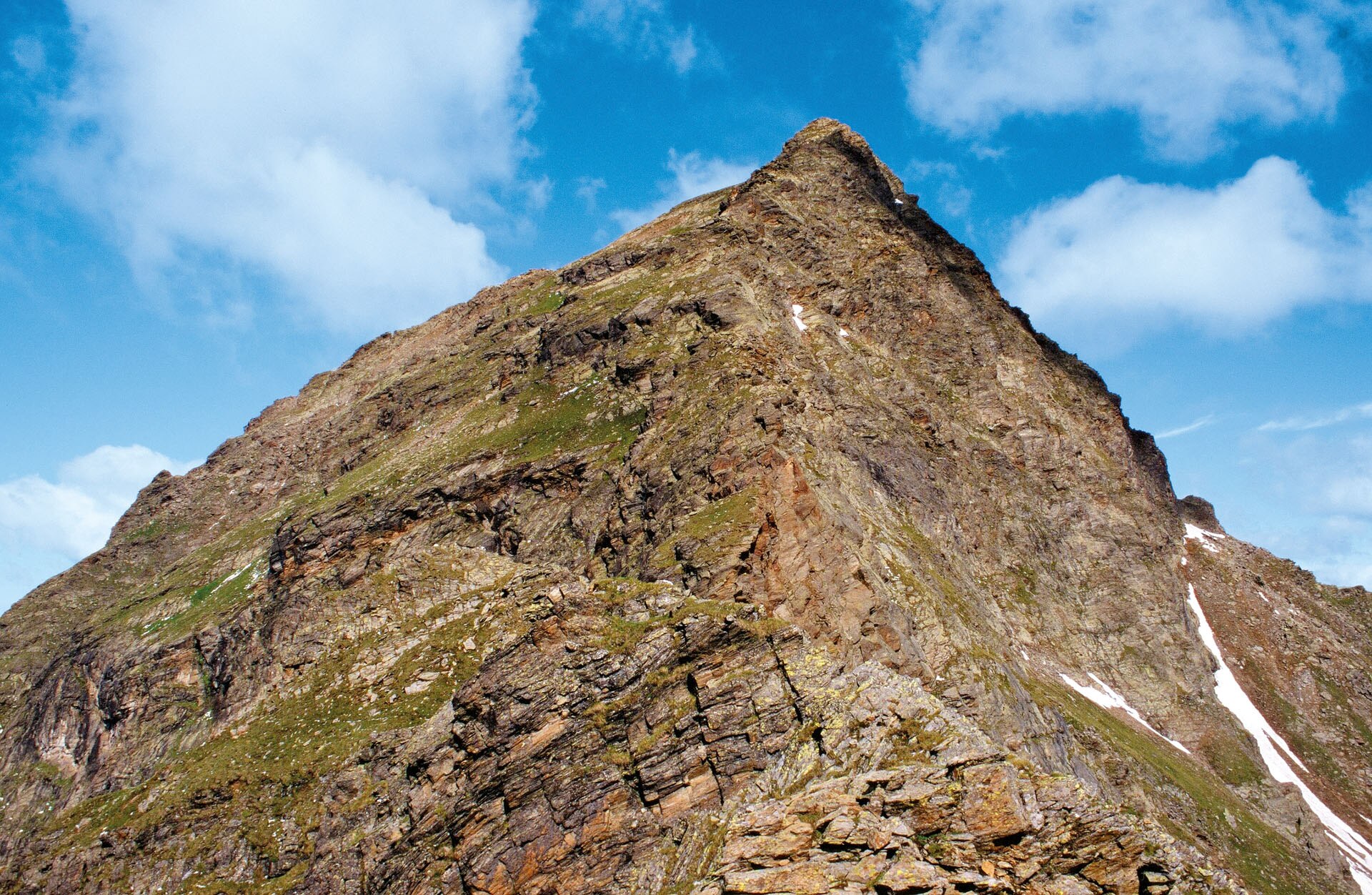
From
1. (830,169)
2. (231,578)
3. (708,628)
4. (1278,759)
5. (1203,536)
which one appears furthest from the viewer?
(1203,536)

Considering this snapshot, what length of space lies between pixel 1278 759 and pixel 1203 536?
3472cm

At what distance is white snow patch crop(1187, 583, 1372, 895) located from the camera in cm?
5634

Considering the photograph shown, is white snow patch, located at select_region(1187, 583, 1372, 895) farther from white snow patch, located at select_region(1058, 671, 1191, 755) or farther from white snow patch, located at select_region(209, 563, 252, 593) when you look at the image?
white snow patch, located at select_region(209, 563, 252, 593)

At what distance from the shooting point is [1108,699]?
57.2 meters

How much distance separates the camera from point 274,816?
101 feet

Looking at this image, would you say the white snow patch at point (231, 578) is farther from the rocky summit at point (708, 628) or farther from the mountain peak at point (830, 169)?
the mountain peak at point (830, 169)

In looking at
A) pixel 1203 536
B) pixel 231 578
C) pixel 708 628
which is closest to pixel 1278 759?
pixel 1203 536

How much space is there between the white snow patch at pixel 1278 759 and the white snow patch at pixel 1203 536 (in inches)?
683

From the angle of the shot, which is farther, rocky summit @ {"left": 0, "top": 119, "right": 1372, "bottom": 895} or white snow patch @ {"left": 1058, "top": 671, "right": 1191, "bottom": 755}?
white snow patch @ {"left": 1058, "top": 671, "right": 1191, "bottom": 755}

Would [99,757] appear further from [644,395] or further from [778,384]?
[778,384]

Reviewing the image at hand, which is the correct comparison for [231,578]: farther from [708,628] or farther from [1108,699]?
[1108,699]

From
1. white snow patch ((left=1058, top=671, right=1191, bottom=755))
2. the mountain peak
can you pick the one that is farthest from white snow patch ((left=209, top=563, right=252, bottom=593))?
white snow patch ((left=1058, top=671, right=1191, bottom=755))

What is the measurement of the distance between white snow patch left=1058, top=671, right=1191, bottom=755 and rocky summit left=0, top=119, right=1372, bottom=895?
391 mm

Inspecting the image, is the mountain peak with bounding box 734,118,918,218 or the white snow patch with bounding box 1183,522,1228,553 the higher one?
the mountain peak with bounding box 734,118,918,218
